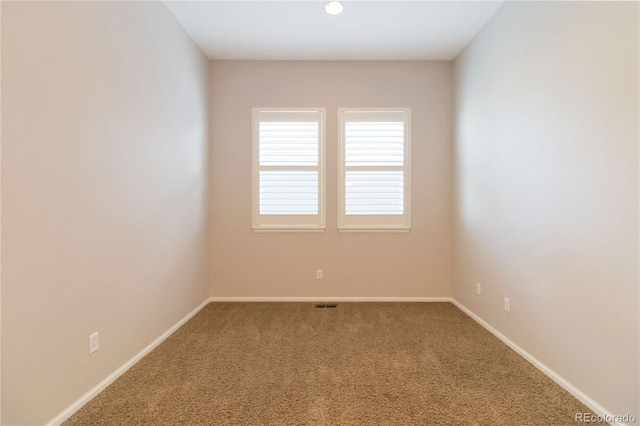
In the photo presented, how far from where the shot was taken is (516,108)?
2.47 metres

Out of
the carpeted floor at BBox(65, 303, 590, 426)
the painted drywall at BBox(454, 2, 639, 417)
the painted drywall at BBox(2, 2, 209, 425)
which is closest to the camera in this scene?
the painted drywall at BBox(2, 2, 209, 425)

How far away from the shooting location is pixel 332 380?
2.04 meters

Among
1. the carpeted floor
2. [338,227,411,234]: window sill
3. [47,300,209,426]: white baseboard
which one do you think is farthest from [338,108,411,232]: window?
[47,300,209,426]: white baseboard

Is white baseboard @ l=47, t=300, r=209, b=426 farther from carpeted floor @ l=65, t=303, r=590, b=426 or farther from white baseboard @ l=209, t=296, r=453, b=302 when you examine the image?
white baseboard @ l=209, t=296, r=453, b=302

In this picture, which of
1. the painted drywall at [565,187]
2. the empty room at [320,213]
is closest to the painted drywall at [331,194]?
the empty room at [320,213]

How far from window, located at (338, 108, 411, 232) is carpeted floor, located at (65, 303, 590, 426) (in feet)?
4.17

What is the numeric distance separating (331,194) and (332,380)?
2.23 m

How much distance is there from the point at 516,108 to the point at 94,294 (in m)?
3.32

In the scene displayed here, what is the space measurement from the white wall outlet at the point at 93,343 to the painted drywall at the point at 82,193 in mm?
35

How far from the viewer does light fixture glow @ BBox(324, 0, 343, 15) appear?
2.69 metres

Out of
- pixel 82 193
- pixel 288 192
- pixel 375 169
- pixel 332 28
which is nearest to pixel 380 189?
pixel 375 169

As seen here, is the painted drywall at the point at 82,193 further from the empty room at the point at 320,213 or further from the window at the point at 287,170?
the window at the point at 287,170

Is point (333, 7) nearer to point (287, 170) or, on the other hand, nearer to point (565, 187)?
point (287, 170)

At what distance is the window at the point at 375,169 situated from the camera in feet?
12.5
